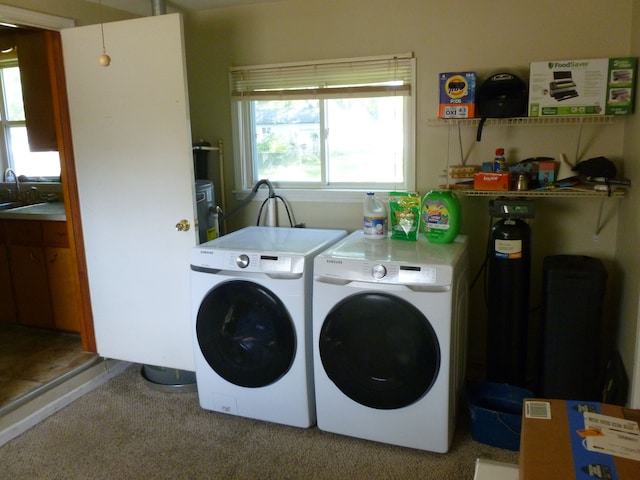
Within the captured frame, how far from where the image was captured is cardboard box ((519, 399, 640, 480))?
Result: 0.84 m

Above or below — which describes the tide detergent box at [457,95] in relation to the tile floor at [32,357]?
above

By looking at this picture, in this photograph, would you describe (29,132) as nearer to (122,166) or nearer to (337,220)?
(122,166)

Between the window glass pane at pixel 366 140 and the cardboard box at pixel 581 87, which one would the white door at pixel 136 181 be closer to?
the window glass pane at pixel 366 140

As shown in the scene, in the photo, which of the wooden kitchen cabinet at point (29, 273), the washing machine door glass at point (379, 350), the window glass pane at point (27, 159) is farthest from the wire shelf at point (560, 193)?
the window glass pane at point (27, 159)

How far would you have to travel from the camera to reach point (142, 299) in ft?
9.29

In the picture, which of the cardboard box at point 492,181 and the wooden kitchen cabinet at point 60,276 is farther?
the wooden kitchen cabinet at point 60,276

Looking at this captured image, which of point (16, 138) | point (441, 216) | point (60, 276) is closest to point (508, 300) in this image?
point (441, 216)

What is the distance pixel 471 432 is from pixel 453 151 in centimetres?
143

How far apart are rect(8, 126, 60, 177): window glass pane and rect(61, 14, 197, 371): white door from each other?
5.10ft

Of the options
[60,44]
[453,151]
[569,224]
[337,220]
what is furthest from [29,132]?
[569,224]

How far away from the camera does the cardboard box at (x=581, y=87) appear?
2.21 metres

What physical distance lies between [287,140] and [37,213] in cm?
174

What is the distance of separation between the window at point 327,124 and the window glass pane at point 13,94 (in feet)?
7.14

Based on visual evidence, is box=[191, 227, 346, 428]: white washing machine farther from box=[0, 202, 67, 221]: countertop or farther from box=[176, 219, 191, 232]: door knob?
box=[0, 202, 67, 221]: countertop
